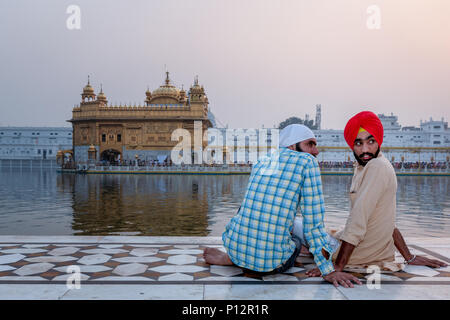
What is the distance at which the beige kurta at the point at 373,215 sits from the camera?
2.94 metres

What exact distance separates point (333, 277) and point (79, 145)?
42582 mm

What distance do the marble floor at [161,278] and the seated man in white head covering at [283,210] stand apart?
145 millimetres

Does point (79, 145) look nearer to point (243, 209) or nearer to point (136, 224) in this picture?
point (136, 224)

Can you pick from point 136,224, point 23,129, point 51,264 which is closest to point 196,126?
point 136,224

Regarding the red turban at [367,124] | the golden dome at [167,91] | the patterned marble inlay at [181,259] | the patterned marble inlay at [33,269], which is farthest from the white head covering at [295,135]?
the golden dome at [167,91]

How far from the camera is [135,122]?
134 feet

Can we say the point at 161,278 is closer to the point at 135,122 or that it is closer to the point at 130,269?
the point at 130,269

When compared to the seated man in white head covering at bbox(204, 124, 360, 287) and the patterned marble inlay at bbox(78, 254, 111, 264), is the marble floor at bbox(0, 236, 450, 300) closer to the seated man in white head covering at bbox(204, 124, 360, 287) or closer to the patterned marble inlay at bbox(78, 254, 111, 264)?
the patterned marble inlay at bbox(78, 254, 111, 264)

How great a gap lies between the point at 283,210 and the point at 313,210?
201mm

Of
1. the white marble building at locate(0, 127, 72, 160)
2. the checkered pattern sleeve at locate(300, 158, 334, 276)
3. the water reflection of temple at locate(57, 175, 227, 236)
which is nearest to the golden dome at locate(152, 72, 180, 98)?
the white marble building at locate(0, 127, 72, 160)

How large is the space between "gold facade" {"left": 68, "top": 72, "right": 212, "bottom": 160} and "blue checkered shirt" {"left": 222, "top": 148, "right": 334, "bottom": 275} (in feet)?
121

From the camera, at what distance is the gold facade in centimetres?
4003
